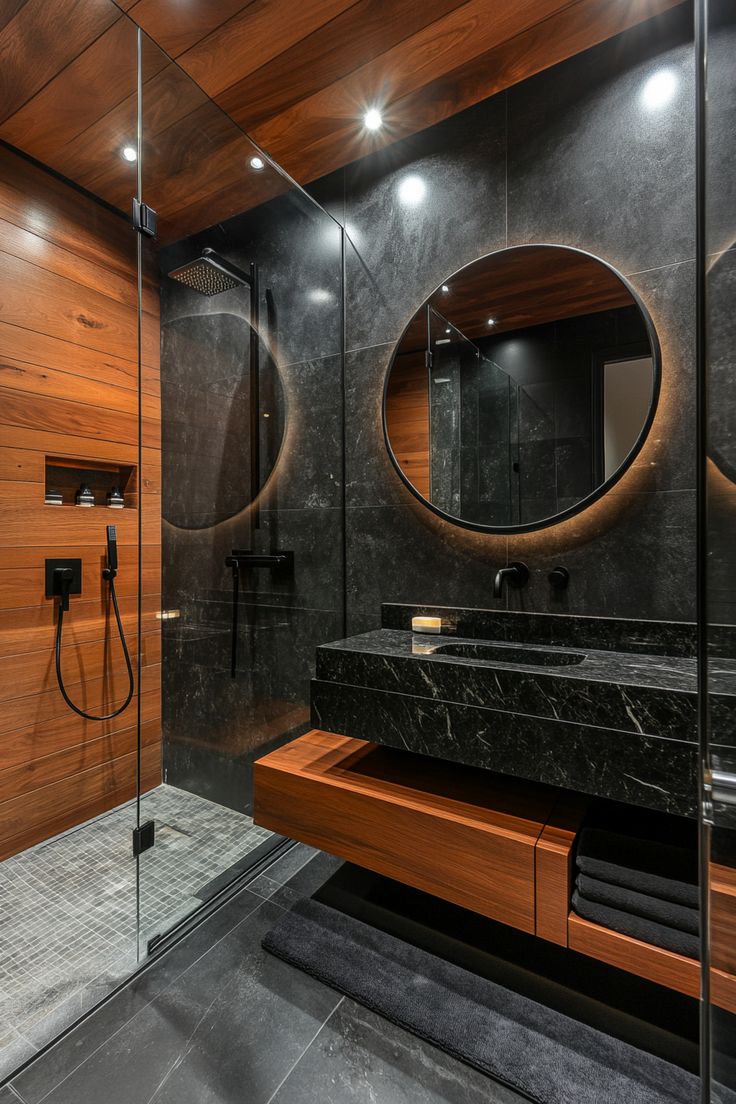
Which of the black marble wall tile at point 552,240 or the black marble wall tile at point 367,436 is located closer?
the black marble wall tile at point 552,240

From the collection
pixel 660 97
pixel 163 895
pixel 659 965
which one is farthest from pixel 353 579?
pixel 660 97

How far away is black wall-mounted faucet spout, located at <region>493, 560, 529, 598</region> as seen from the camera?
5.49 feet

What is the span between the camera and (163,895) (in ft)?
5.19

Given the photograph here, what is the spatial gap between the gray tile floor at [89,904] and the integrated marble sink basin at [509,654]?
1.01 m

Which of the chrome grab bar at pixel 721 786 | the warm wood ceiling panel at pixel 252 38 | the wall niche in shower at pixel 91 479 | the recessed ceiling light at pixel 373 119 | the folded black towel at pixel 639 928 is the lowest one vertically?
the folded black towel at pixel 639 928

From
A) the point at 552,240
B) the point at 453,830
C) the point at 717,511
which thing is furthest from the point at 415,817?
the point at 552,240

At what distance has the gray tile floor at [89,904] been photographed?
1.31 m

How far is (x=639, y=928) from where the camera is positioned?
3.55ft

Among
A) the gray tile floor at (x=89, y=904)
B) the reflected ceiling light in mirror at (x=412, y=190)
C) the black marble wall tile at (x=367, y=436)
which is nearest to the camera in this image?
the gray tile floor at (x=89, y=904)

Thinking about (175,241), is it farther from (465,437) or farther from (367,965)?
(367,965)

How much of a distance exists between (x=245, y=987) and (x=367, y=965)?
12.9 inches

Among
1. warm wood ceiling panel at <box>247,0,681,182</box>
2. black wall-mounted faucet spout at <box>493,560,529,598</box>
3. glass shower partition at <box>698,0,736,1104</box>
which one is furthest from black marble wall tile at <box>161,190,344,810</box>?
glass shower partition at <box>698,0,736,1104</box>

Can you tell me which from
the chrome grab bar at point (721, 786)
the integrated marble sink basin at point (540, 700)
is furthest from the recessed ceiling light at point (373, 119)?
the chrome grab bar at point (721, 786)

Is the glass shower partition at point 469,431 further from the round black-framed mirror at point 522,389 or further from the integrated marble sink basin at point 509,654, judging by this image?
the integrated marble sink basin at point 509,654
